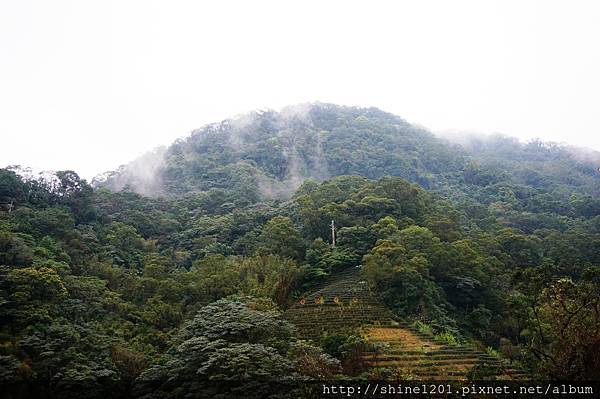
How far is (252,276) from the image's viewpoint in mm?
19641

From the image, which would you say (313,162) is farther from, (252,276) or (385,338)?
(385,338)

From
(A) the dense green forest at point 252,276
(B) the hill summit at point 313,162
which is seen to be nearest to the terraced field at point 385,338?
(A) the dense green forest at point 252,276

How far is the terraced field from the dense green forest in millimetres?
884

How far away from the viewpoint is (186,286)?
64.5 feet

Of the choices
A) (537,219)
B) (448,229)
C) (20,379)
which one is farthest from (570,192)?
(20,379)

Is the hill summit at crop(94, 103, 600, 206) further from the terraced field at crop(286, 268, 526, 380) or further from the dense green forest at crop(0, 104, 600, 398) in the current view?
the terraced field at crop(286, 268, 526, 380)

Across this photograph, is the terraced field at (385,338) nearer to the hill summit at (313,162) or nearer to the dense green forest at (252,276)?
the dense green forest at (252,276)

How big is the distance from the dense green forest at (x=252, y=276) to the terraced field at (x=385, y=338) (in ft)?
2.90

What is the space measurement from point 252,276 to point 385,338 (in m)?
7.10

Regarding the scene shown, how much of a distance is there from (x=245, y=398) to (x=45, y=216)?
19402 mm

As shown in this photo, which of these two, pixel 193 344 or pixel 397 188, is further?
pixel 397 188

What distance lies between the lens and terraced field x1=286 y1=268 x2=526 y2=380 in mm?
11102

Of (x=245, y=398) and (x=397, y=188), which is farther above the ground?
(x=397, y=188)

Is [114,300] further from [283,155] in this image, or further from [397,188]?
[283,155]
